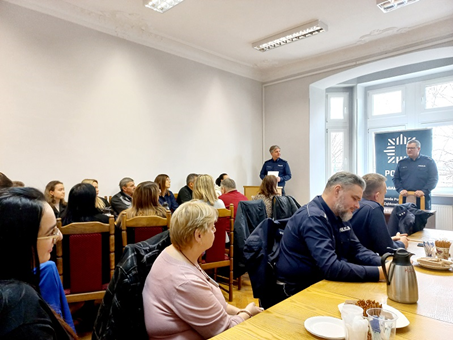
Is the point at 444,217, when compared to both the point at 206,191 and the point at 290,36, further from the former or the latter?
the point at 206,191

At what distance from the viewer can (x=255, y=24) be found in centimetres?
457

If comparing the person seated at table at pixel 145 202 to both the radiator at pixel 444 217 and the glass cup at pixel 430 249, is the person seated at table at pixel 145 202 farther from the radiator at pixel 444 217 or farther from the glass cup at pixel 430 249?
the radiator at pixel 444 217

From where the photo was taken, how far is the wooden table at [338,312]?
1057 millimetres

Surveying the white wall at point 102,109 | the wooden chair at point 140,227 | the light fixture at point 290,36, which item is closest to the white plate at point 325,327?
the wooden chair at point 140,227

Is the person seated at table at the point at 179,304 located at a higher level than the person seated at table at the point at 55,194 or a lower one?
lower

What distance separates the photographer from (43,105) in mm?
3803

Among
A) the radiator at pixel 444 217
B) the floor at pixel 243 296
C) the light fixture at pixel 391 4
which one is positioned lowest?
the floor at pixel 243 296

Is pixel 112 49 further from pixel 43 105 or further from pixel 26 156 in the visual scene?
pixel 26 156

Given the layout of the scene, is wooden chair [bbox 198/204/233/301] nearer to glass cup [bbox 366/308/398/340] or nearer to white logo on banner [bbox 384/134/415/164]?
glass cup [bbox 366/308/398/340]

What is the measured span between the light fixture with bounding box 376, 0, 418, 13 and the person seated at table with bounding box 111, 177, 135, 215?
3981 mm

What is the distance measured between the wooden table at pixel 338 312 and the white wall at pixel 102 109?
354 centimetres

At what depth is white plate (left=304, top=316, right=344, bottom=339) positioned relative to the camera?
1031 millimetres

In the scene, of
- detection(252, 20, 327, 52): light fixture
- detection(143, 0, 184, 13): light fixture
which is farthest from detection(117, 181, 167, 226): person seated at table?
detection(252, 20, 327, 52): light fixture

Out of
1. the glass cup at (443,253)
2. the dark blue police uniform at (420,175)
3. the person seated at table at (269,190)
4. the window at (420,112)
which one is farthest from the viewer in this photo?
the window at (420,112)
